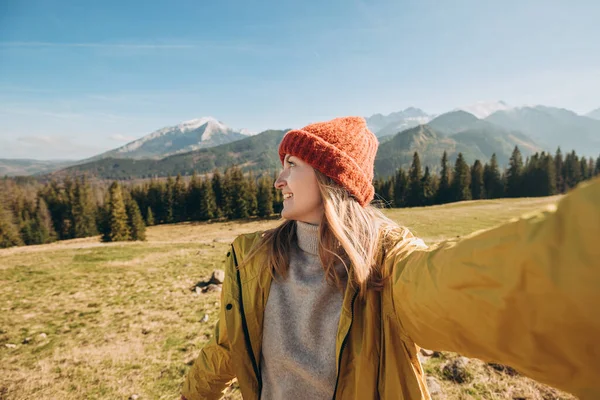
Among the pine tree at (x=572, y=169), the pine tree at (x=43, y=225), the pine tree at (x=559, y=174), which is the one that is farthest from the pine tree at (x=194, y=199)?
the pine tree at (x=572, y=169)

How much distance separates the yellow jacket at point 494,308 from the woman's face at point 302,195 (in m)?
0.76

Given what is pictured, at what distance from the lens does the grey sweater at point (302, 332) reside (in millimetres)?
2191

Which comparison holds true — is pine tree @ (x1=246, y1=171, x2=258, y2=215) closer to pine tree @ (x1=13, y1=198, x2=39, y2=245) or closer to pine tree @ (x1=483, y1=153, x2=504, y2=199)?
pine tree @ (x1=13, y1=198, x2=39, y2=245)

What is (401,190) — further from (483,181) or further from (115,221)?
(115,221)

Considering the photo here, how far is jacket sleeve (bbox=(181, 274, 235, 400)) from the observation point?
2.62 m

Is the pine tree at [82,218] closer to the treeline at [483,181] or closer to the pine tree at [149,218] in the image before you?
the pine tree at [149,218]

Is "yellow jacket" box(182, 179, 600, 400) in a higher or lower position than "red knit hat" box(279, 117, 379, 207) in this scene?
lower

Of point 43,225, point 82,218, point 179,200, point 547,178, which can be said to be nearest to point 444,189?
point 547,178

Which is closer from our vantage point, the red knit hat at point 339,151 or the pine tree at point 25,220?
the red knit hat at point 339,151

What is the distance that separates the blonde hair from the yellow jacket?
12cm

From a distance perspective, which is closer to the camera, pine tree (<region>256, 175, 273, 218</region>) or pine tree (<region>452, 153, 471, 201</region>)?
pine tree (<region>256, 175, 273, 218</region>)

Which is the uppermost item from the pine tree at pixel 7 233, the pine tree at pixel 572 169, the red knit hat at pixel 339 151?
the pine tree at pixel 572 169

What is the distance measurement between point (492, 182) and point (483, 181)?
1.95m

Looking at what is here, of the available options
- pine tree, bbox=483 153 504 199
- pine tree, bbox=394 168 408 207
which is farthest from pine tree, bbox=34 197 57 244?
pine tree, bbox=483 153 504 199
